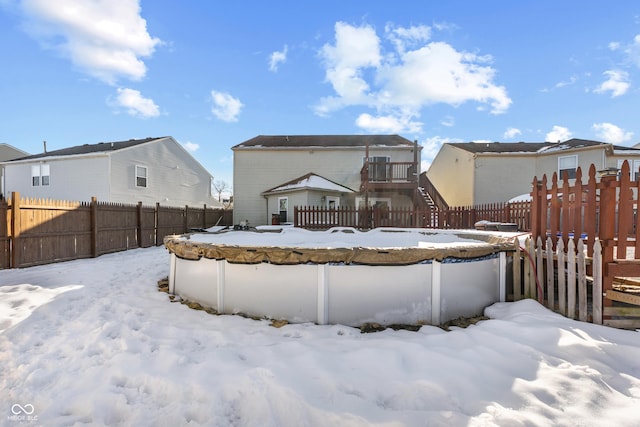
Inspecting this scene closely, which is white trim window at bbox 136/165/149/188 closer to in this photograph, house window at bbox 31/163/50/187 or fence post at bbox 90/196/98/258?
house window at bbox 31/163/50/187

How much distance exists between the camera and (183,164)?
2169 cm

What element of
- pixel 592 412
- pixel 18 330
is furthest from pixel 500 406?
pixel 18 330

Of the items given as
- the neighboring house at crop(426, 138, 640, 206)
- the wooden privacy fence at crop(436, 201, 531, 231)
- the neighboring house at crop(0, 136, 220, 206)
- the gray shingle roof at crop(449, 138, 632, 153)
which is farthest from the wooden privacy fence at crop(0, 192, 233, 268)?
the gray shingle roof at crop(449, 138, 632, 153)

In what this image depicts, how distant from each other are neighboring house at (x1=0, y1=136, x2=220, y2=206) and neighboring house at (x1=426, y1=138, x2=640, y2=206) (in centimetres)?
1918

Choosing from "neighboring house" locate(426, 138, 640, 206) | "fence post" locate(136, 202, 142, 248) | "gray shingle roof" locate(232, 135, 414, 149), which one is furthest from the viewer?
"gray shingle roof" locate(232, 135, 414, 149)

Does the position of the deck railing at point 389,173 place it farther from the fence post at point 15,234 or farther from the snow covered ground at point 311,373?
the fence post at point 15,234

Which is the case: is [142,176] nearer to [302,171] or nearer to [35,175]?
[35,175]

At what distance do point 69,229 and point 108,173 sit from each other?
997 cm

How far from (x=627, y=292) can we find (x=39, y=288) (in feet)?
26.4

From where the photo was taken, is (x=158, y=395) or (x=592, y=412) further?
(x=158, y=395)

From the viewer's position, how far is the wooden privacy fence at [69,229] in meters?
6.80

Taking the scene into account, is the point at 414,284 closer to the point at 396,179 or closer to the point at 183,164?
the point at 396,179

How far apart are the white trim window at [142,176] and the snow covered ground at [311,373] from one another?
1676cm

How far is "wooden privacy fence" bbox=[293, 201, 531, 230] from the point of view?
1127 cm
